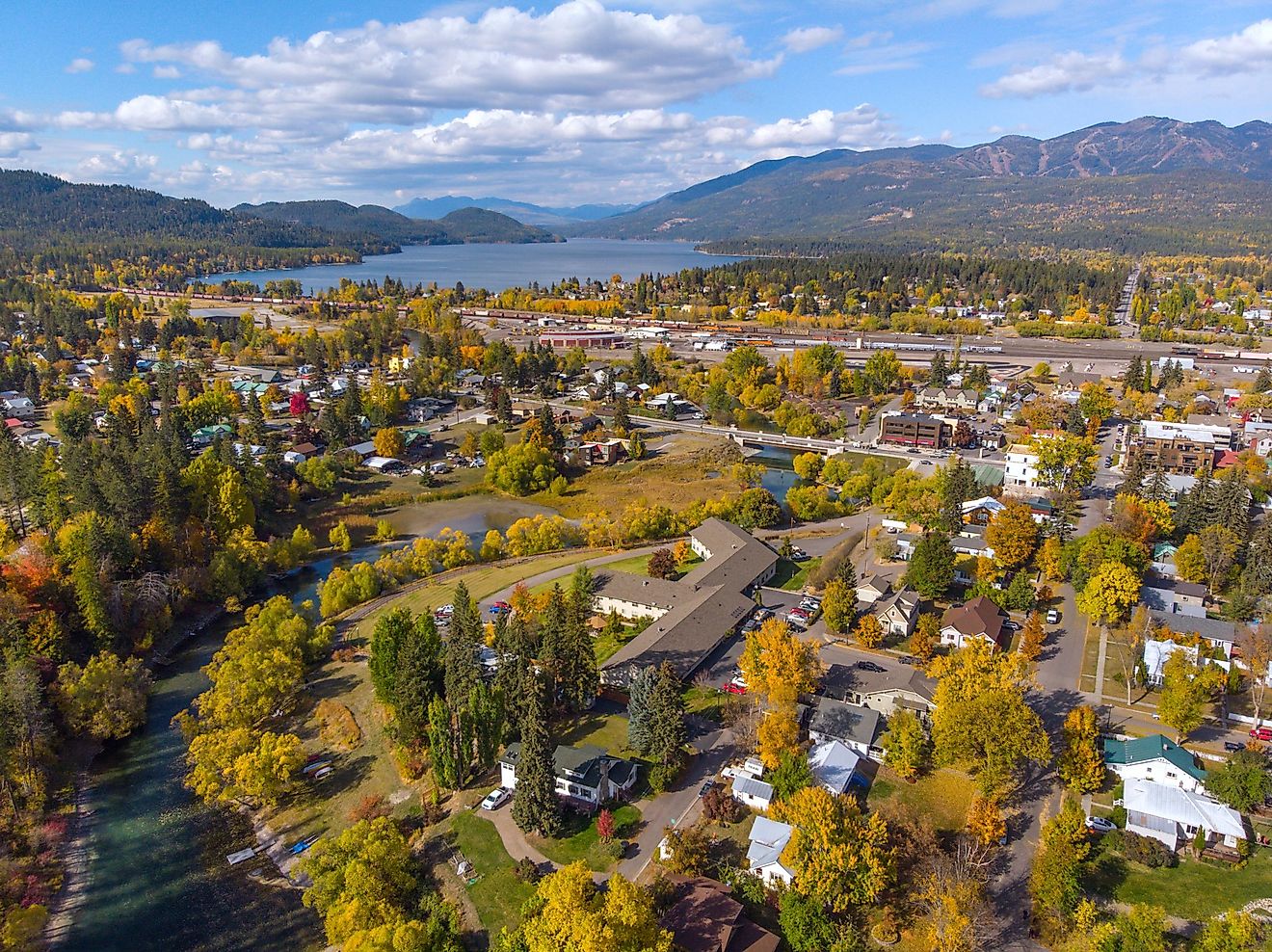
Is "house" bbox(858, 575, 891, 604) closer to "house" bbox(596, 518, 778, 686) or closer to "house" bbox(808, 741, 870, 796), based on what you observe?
"house" bbox(596, 518, 778, 686)

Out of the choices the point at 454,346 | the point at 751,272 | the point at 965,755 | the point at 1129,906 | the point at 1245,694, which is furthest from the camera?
the point at 751,272

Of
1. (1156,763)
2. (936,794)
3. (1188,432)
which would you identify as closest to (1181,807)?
(1156,763)

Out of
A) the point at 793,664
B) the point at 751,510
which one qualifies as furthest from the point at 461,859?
the point at 751,510

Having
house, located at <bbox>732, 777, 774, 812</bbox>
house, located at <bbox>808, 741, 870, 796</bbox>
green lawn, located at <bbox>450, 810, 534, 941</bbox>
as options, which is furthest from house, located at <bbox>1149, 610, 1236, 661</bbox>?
green lawn, located at <bbox>450, 810, 534, 941</bbox>

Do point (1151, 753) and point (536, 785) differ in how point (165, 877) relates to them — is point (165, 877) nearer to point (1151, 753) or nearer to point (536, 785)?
point (536, 785)

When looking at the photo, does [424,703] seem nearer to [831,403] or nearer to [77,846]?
[77,846]
